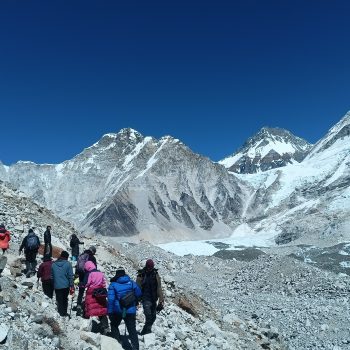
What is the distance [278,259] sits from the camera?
44.9 metres

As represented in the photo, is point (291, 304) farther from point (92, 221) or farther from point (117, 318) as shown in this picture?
point (92, 221)

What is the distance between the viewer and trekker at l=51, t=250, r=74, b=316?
40.7ft

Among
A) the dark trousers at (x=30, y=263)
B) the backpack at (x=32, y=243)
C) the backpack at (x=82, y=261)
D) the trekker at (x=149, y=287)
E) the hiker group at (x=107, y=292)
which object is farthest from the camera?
the backpack at (x=32, y=243)

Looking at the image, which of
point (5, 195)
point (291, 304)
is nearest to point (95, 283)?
point (5, 195)

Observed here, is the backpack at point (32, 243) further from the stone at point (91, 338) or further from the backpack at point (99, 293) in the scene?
the stone at point (91, 338)

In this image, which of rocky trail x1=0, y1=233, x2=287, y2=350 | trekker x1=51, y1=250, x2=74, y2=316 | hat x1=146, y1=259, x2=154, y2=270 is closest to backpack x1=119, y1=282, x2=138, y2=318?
rocky trail x1=0, y1=233, x2=287, y2=350

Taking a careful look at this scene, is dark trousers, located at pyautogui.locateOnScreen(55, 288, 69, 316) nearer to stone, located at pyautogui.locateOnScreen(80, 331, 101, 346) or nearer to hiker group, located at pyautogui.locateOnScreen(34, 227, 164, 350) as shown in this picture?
hiker group, located at pyautogui.locateOnScreen(34, 227, 164, 350)

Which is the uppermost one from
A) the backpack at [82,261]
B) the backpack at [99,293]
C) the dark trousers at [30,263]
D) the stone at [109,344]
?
the dark trousers at [30,263]

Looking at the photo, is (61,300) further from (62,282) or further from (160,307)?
(160,307)

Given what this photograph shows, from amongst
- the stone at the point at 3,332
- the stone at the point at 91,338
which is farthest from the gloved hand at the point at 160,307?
the stone at the point at 3,332

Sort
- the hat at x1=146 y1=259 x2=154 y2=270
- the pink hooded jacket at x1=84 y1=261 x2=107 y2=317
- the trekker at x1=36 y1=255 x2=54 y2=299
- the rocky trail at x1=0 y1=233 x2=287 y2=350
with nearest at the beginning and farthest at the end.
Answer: the rocky trail at x1=0 y1=233 x2=287 y2=350
the pink hooded jacket at x1=84 y1=261 x2=107 y2=317
the hat at x1=146 y1=259 x2=154 y2=270
the trekker at x1=36 y1=255 x2=54 y2=299

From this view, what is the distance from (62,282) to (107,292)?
1.44 meters

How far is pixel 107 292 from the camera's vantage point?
38.2 feet

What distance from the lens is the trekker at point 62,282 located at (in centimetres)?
1239
